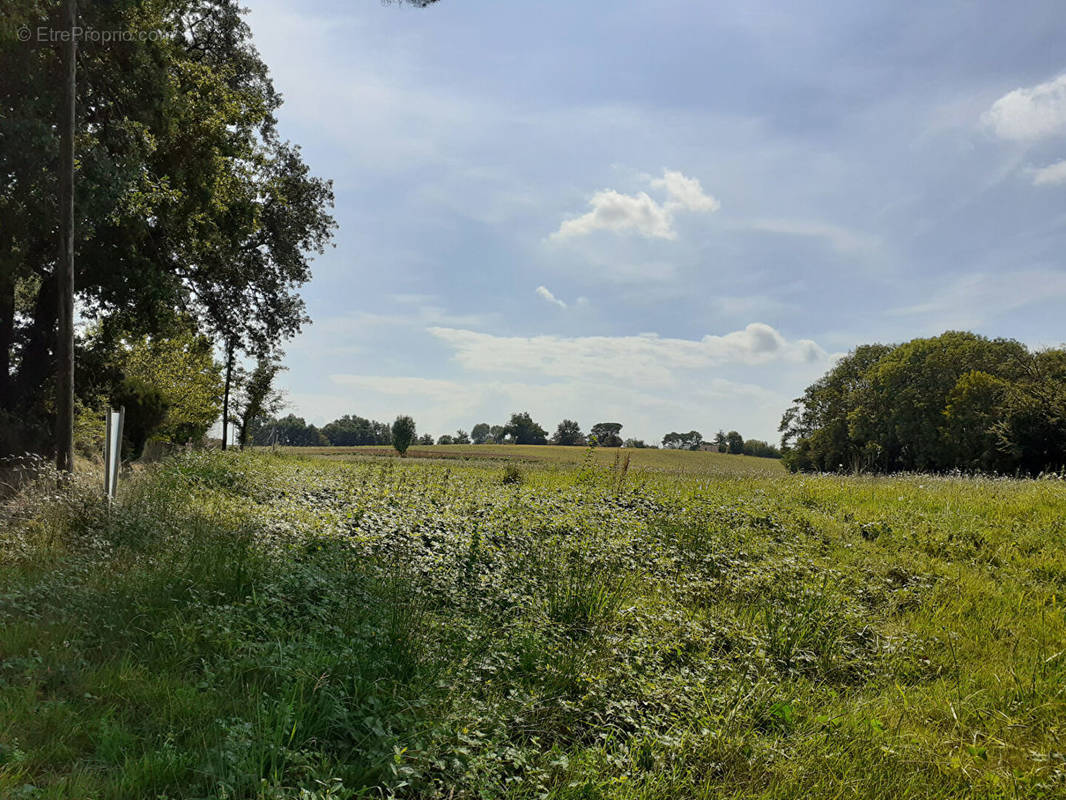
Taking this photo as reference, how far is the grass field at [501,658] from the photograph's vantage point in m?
3.44

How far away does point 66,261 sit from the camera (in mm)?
10672

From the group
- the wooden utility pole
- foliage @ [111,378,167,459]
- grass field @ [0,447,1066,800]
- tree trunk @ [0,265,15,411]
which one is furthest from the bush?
foliage @ [111,378,167,459]

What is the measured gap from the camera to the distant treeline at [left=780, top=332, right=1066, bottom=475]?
30.3 meters

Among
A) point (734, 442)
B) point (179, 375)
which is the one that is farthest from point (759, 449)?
point (179, 375)

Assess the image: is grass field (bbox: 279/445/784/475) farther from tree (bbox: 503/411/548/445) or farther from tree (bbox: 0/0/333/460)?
tree (bbox: 503/411/548/445)

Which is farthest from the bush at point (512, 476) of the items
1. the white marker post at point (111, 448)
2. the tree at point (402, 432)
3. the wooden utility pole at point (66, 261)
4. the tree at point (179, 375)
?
the tree at point (402, 432)

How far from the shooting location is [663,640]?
576cm

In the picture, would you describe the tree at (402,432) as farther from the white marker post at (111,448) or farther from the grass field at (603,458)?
the white marker post at (111,448)

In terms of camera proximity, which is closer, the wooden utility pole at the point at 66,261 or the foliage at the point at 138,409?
the wooden utility pole at the point at 66,261

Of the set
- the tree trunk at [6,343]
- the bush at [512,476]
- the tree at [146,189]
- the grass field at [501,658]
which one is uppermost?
the tree at [146,189]

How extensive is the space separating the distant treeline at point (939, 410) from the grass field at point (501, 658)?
23162 millimetres

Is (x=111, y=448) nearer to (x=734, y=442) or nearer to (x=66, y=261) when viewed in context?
(x=66, y=261)

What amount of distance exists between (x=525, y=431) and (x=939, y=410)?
63.7m

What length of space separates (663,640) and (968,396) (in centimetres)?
4371
